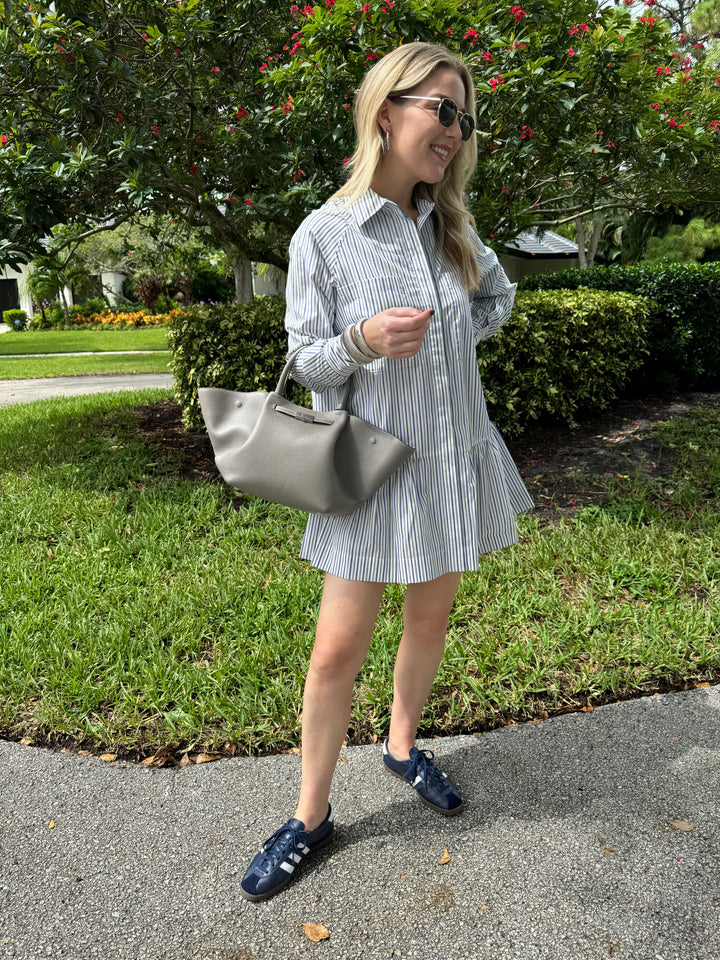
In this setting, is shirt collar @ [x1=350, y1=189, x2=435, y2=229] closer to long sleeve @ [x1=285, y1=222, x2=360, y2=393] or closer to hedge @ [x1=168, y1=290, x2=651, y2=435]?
long sleeve @ [x1=285, y1=222, x2=360, y2=393]

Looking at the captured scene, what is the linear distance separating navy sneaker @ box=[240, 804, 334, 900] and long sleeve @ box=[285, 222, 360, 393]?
121 cm

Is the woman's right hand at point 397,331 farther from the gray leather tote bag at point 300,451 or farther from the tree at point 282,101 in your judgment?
the tree at point 282,101

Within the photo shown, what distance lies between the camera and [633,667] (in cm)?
299

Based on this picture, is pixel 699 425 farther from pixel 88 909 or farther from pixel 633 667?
pixel 88 909

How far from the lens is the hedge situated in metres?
5.90

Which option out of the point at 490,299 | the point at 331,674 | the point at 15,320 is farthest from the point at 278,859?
the point at 15,320

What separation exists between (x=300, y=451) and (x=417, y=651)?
0.79 metres

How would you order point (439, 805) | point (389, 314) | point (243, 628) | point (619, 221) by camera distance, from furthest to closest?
1. point (619, 221)
2. point (243, 628)
3. point (439, 805)
4. point (389, 314)

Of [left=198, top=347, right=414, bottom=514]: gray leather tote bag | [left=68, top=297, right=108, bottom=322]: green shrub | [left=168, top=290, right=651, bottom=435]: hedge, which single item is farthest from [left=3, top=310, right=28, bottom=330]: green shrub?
[left=198, top=347, right=414, bottom=514]: gray leather tote bag

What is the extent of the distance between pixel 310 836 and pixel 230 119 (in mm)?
5048

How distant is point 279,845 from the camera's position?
2010 millimetres

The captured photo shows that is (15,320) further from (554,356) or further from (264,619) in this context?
(264,619)

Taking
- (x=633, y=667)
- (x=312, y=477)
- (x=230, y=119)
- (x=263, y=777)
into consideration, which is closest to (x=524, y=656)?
(x=633, y=667)

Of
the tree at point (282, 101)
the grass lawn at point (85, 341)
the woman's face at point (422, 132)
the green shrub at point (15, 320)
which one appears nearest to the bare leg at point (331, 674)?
the woman's face at point (422, 132)
